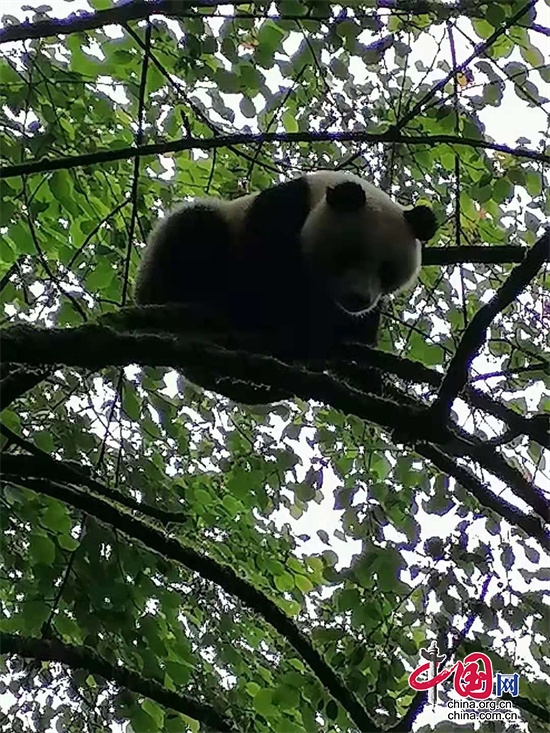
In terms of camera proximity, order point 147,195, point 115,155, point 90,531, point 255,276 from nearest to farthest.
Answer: point 115,155, point 90,531, point 255,276, point 147,195

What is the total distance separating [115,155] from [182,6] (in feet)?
2.06

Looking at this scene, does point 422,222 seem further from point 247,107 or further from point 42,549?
point 42,549

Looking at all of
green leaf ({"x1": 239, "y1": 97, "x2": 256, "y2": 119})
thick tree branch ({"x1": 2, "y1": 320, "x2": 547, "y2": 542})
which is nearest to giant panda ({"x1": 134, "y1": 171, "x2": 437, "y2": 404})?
green leaf ({"x1": 239, "y1": 97, "x2": 256, "y2": 119})

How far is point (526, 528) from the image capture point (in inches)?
121

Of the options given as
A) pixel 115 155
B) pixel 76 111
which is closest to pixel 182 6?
pixel 115 155

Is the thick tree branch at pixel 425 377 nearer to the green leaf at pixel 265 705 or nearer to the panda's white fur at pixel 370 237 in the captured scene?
the panda's white fur at pixel 370 237

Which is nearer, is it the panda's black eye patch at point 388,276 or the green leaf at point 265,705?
the green leaf at point 265,705

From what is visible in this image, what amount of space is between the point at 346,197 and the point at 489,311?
249 cm

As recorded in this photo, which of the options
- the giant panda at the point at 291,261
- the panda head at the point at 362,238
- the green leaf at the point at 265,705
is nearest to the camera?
the green leaf at the point at 265,705

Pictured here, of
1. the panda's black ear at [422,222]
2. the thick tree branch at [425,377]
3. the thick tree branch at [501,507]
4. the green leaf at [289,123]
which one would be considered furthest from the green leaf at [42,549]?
the panda's black ear at [422,222]

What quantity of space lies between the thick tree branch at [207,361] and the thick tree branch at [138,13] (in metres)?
1.25

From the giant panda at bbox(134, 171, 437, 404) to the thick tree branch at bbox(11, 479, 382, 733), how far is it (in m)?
1.01

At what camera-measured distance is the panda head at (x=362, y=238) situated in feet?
16.5

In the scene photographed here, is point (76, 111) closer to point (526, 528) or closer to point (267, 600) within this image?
point (267, 600)
